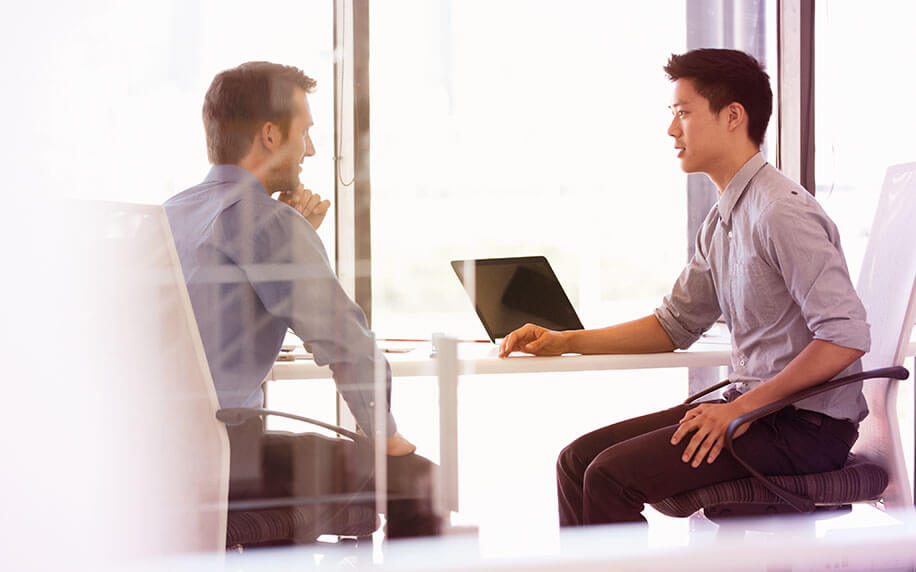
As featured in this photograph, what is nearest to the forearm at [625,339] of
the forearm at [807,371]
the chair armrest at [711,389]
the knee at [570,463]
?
the chair armrest at [711,389]

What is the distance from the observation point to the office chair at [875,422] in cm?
143

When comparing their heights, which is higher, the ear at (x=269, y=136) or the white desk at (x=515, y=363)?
the ear at (x=269, y=136)

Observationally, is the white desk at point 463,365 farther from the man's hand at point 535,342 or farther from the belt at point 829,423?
the belt at point 829,423

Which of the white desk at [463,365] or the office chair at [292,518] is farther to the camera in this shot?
the white desk at [463,365]

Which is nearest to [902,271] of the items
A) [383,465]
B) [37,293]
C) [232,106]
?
[383,465]

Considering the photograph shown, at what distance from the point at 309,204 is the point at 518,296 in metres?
0.56

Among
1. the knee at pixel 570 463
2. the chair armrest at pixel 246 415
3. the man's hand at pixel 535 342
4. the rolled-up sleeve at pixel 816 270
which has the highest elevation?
the rolled-up sleeve at pixel 816 270

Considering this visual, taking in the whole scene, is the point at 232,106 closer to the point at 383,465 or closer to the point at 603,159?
the point at 383,465

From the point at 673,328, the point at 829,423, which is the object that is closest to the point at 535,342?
Answer: the point at 673,328

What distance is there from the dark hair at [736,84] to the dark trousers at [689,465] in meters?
0.63

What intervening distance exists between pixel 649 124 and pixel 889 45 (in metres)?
0.66

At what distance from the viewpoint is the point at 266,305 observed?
1531mm

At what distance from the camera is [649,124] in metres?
2.37

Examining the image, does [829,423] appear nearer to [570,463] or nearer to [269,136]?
[570,463]
